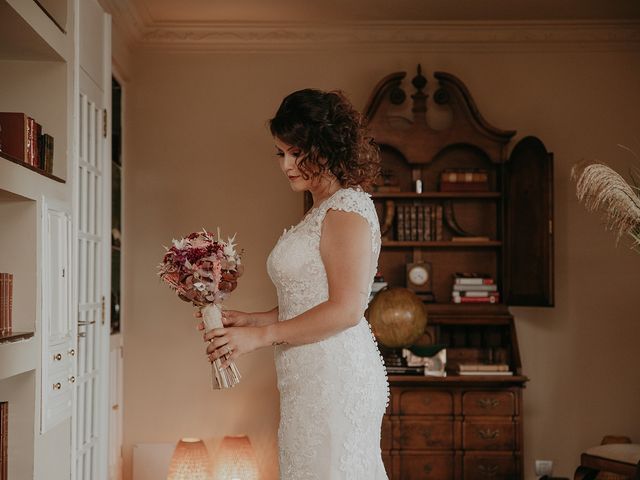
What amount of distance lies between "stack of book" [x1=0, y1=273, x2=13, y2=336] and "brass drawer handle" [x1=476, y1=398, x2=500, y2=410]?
112 inches

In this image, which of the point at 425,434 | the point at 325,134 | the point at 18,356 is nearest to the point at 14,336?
the point at 18,356

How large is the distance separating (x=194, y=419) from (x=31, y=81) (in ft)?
9.67

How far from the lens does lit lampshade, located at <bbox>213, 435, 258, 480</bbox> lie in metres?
4.91

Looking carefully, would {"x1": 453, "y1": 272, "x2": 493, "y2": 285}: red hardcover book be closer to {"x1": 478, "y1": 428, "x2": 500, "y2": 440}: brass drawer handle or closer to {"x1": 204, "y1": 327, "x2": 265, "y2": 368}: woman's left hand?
{"x1": 478, "y1": 428, "x2": 500, "y2": 440}: brass drawer handle

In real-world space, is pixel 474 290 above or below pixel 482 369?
above

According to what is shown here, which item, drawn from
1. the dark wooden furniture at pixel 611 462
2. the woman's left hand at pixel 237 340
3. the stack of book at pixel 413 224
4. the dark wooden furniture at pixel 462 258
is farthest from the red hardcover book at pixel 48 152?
the dark wooden furniture at pixel 611 462

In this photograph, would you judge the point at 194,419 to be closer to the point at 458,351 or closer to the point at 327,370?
the point at 458,351

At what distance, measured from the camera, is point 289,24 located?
17.5 ft

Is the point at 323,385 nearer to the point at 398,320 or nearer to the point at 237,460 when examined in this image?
the point at 398,320

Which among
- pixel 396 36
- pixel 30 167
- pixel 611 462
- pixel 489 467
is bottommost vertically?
pixel 489 467

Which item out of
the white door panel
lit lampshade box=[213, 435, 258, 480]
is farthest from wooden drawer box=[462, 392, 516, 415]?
the white door panel

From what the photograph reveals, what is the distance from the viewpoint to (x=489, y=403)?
4.67m

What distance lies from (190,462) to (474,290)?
1877mm

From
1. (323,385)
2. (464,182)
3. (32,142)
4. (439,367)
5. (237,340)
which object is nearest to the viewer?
(237,340)
